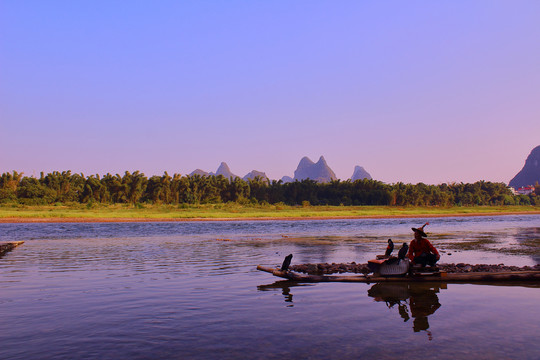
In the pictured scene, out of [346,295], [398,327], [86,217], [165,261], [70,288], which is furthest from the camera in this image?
[86,217]

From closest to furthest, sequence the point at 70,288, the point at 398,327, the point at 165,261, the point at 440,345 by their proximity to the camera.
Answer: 1. the point at 440,345
2. the point at 398,327
3. the point at 70,288
4. the point at 165,261

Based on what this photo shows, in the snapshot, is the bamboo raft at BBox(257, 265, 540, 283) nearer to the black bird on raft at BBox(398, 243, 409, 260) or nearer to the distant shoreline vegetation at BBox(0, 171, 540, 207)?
the black bird on raft at BBox(398, 243, 409, 260)

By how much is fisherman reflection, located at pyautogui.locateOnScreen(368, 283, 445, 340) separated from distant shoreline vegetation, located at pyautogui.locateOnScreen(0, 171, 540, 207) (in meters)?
94.7

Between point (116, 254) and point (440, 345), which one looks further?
point (116, 254)

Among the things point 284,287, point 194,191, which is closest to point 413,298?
point 284,287

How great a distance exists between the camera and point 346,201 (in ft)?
479

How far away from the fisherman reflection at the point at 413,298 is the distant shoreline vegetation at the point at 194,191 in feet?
311

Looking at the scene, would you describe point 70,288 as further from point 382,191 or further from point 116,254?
point 382,191

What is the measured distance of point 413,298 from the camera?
554 inches

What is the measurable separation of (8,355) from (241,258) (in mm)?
17139

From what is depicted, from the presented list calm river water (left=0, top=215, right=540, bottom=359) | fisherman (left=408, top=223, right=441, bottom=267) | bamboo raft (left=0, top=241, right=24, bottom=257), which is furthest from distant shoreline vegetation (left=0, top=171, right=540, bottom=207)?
fisherman (left=408, top=223, right=441, bottom=267)

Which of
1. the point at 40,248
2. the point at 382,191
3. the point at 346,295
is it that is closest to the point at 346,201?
the point at 382,191

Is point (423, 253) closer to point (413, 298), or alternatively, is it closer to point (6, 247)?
point (413, 298)

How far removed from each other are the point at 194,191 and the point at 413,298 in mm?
120521
